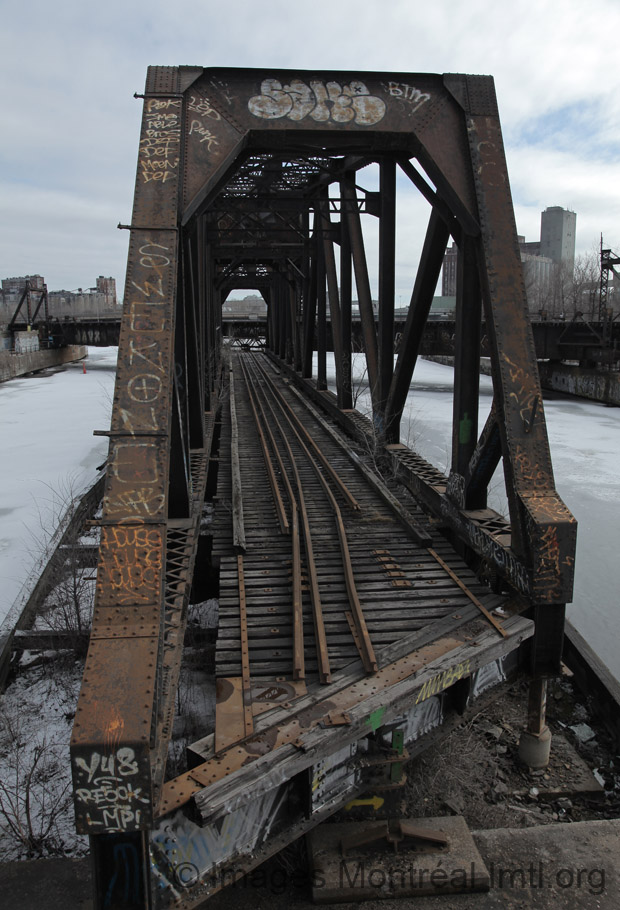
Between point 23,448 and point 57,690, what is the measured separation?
15466 mm

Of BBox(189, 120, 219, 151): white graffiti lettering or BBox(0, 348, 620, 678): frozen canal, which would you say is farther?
BBox(0, 348, 620, 678): frozen canal

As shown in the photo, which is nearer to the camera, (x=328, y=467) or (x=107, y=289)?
(x=328, y=467)

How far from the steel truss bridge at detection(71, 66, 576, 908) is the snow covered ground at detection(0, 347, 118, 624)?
414 centimetres

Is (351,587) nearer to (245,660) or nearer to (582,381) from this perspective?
(245,660)

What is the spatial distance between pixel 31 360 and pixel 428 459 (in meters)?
44.6

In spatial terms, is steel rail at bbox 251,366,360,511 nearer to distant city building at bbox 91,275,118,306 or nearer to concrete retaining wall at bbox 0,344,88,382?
concrete retaining wall at bbox 0,344,88,382

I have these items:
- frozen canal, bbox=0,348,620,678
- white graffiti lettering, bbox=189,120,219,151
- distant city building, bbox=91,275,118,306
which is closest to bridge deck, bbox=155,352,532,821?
frozen canal, bbox=0,348,620,678

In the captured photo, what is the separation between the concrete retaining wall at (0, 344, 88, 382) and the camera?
4700 cm

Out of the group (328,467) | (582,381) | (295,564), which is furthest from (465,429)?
(582,381)

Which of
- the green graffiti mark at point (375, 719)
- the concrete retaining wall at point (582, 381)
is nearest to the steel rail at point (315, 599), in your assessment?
the green graffiti mark at point (375, 719)

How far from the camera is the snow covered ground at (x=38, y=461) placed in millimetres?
11743

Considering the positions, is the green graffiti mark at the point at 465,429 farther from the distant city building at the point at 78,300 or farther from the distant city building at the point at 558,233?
the distant city building at the point at 558,233

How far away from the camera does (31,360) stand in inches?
2114

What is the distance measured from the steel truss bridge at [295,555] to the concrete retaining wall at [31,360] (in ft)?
141
